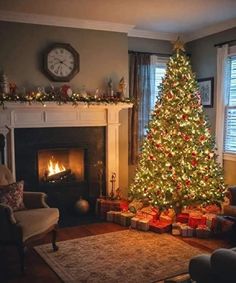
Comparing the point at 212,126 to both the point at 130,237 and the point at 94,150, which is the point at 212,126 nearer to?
the point at 94,150

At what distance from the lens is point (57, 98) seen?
16.4ft

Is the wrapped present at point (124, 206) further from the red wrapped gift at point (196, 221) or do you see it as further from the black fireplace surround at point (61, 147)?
the red wrapped gift at point (196, 221)

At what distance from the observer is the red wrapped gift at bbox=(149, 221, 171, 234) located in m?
4.52

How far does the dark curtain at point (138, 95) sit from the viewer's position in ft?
19.4

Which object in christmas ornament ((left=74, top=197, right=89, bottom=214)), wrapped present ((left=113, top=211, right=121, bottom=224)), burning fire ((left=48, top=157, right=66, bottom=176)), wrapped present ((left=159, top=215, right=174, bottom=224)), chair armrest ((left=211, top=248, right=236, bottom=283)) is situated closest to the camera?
chair armrest ((left=211, top=248, right=236, bottom=283))

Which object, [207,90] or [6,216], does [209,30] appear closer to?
[207,90]

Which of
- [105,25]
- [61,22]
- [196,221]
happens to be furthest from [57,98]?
[196,221]

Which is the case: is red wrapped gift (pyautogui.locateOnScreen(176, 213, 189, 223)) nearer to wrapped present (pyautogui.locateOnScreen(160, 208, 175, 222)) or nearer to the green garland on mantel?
wrapped present (pyautogui.locateOnScreen(160, 208, 175, 222))

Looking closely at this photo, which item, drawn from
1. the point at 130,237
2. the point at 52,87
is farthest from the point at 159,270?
the point at 52,87

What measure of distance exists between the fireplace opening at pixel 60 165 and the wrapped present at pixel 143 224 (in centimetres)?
134

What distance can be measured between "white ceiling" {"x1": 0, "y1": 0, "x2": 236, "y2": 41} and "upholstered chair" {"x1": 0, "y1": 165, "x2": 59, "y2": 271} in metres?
2.13

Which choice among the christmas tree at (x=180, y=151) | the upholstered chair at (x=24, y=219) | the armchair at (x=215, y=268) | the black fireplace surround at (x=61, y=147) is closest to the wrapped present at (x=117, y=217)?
the christmas tree at (x=180, y=151)

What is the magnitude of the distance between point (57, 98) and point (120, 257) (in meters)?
2.40

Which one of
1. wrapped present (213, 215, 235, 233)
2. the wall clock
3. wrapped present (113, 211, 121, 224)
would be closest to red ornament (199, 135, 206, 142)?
wrapped present (213, 215, 235, 233)
